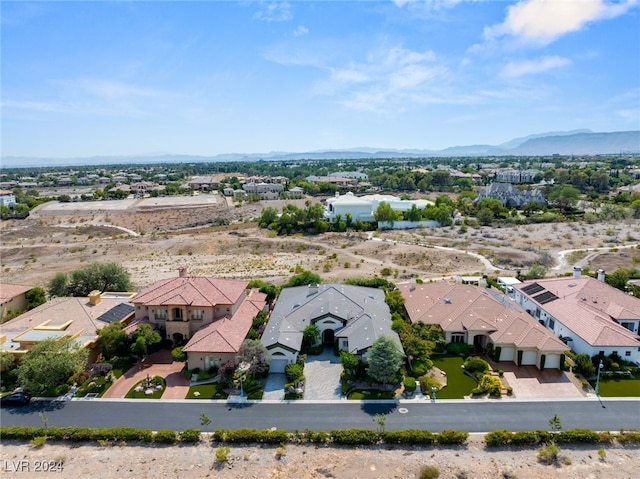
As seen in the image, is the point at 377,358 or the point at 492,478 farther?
the point at 377,358

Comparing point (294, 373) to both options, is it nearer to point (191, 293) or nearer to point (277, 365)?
point (277, 365)

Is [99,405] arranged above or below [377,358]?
Answer: below

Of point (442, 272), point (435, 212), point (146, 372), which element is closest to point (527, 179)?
point (435, 212)

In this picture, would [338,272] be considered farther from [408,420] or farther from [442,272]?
[408,420]

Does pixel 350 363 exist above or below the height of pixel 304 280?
below

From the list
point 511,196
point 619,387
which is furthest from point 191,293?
point 511,196

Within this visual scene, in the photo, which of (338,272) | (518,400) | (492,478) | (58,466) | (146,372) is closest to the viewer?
(492,478)
